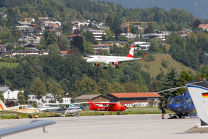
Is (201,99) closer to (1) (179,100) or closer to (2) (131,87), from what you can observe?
(1) (179,100)

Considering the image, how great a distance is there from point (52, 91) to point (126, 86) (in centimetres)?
2834

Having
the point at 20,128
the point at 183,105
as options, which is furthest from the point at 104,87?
the point at 20,128

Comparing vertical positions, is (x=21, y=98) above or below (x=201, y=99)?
below

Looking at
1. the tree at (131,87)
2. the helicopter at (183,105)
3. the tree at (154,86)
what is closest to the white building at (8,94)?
the tree at (131,87)

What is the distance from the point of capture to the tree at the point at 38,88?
457 feet

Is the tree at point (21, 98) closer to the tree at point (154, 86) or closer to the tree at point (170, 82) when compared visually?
the tree at point (154, 86)

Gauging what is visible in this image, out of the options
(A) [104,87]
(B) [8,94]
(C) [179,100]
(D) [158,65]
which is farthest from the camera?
(D) [158,65]

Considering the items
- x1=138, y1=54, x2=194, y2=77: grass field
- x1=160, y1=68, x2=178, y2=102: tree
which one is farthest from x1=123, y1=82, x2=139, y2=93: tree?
x1=160, y1=68, x2=178, y2=102: tree

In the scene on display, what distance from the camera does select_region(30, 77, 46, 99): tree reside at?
139212mm

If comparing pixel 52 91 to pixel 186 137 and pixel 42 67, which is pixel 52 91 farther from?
pixel 186 137

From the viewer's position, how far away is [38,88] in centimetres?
14012

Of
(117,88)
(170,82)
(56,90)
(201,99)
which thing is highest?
(201,99)

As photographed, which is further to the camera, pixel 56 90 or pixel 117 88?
pixel 117 88

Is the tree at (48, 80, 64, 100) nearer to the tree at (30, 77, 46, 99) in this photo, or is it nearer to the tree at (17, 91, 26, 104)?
the tree at (30, 77, 46, 99)
